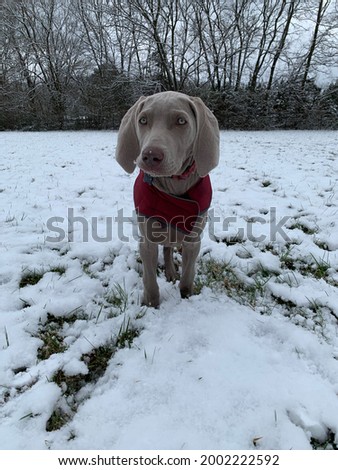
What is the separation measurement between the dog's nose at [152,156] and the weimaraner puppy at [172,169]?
6 cm

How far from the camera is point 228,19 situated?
1673 cm

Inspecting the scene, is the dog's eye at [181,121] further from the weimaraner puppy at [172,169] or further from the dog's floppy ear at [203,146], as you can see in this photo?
the dog's floppy ear at [203,146]

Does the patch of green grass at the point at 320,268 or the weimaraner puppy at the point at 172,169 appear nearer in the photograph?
the weimaraner puppy at the point at 172,169

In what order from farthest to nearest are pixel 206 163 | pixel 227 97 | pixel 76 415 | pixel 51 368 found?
pixel 227 97 < pixel 206 163 < pixel 51 368 < pixel 76 415

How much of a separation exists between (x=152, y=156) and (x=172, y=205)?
18.5 inches

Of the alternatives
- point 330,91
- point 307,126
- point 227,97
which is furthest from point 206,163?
point 330,91

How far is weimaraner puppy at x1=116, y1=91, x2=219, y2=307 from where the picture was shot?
67.7 inches

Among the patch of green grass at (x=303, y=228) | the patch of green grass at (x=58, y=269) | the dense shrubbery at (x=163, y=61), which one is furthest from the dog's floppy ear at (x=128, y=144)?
the dense shrubbery at (x=163, y=61)

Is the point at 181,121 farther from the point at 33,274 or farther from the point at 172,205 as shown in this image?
the point at 33,274

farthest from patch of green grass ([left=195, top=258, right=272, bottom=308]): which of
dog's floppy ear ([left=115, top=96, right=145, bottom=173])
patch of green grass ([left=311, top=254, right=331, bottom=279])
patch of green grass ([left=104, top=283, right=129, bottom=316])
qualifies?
dog's floppy ear ([left=115, top=96, right=145, bottom=173])

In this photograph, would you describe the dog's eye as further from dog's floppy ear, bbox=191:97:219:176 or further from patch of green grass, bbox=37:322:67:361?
patch of green grass, bbox=37:322:67:361

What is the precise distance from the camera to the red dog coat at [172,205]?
1939mm
